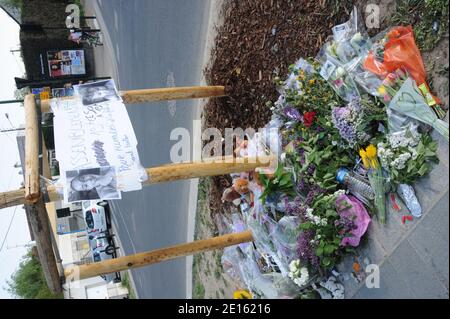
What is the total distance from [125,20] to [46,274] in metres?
8.28

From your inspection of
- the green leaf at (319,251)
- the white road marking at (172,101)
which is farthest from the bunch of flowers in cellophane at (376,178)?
the white road marking at (172,101)

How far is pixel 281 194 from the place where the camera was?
4352 millimetres

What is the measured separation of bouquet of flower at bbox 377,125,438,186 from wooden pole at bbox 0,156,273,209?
4.34 feet

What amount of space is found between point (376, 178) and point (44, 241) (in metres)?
2.74

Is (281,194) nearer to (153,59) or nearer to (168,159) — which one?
(168,159)

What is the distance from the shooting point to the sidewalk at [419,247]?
2.93 meters

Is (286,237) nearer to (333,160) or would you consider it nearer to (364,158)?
(333,160)

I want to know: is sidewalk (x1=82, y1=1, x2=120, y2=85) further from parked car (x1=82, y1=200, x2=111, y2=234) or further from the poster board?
parked car (x1=82, y1=200, x2=111, y2=234)

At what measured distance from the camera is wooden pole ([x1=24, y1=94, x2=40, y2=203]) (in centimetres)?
299

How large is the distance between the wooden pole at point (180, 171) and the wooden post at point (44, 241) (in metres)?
0.13

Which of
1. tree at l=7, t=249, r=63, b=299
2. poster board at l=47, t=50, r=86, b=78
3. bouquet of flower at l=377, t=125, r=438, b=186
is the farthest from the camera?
tree at l=7, t=249, r=63, b=299

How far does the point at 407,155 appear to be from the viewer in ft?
10.1

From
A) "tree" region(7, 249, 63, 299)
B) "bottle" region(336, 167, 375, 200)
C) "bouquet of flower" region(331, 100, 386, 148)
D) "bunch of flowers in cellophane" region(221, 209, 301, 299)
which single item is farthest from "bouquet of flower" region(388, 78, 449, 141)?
"tree" region(7, 249, 63, 299)
